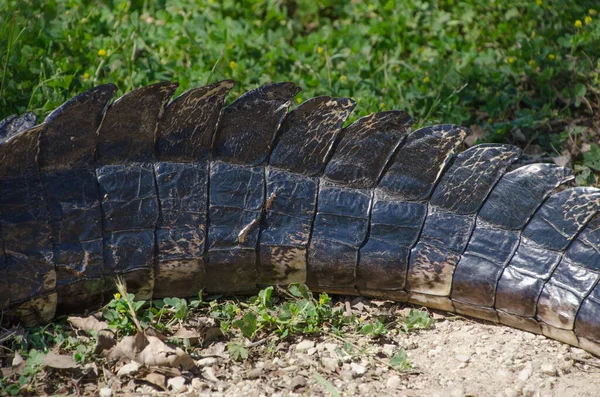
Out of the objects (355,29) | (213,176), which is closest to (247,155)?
(213,176)

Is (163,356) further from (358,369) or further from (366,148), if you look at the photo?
(366,148)

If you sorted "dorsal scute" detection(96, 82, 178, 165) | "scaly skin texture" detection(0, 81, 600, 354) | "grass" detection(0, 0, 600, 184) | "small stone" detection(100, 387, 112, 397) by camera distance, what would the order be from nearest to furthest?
"small stone" detection(100, 387, 112, 397) < "scaly skin texture" detection(0, 81, 600, 354) < "dorsal scute" detection(96, 82, 178, 165) < "grass" detection(0, 0, 600, 184)

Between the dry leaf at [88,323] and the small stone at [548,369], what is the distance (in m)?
1.71

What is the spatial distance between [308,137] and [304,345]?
2.83 ft

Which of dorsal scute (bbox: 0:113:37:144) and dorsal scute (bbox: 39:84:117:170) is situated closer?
dorsal scute (bbox: 39:84:117:170)

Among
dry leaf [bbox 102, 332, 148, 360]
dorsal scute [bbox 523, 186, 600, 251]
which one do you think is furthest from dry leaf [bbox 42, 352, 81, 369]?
dorsal scute [bbox 523, 186, 600, 251]

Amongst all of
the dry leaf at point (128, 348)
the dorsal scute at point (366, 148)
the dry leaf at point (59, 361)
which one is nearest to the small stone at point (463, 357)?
the dorsal scute at point (366, 148)

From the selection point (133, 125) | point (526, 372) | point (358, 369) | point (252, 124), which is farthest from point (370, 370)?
point (133, 125)

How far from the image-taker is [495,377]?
2834mm

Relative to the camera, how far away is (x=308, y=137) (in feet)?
10.4

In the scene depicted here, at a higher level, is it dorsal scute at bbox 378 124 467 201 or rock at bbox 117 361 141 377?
dorsal scute at bbox 378 124 467 201

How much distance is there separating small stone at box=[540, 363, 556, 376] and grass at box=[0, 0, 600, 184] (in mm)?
1454

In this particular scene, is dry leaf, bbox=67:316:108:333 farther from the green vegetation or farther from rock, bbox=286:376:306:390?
rock, bbox=286:376:306:390

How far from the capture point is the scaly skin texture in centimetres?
292
